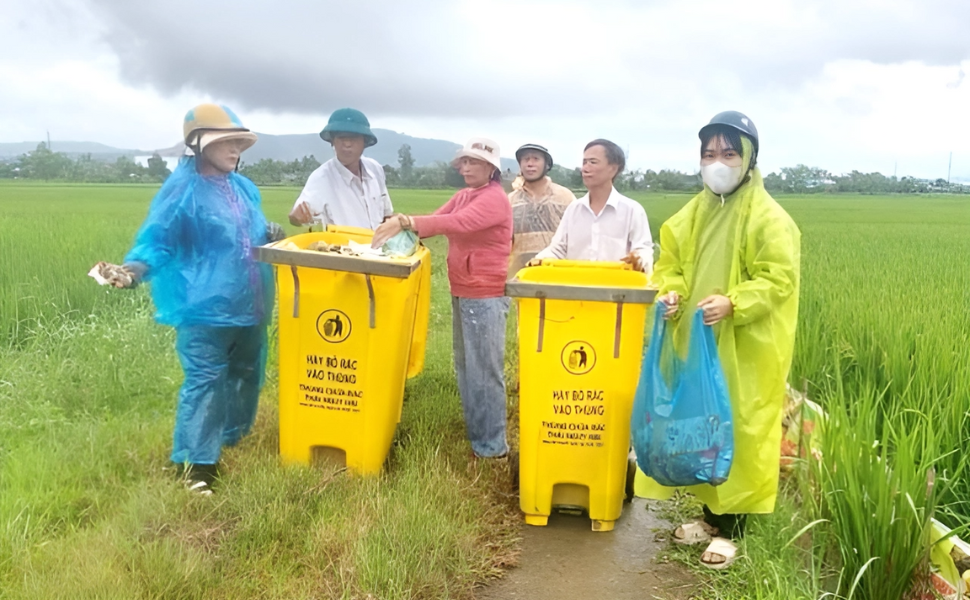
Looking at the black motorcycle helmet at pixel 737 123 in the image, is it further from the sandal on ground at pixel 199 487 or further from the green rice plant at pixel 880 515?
the sandal on ground at pixel 199 487

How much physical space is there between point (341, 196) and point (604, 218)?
1484 millimetres

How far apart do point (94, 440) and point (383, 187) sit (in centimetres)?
210

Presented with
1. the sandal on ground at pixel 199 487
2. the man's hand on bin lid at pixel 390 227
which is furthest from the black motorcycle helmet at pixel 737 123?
the sandal on ground at pixel 199 487

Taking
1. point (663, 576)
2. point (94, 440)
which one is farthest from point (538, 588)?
point (94, 440)

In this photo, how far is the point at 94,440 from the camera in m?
3.74

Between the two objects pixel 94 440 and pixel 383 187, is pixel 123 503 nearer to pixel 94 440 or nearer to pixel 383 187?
pixel 94 440

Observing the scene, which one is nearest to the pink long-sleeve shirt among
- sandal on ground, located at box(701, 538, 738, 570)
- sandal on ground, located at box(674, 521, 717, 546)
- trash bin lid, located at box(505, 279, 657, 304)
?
trash bin lid, located at box(505, 279, 657, 304)

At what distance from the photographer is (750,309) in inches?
105

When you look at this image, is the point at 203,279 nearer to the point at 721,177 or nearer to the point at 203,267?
the point at 203,267

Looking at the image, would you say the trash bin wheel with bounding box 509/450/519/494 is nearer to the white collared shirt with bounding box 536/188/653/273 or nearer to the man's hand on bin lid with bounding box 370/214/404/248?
the white collared shirt with bounding box 536/188/653/273

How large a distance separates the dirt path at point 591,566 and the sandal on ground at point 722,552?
96mm

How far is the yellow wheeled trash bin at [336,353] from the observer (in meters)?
3.35

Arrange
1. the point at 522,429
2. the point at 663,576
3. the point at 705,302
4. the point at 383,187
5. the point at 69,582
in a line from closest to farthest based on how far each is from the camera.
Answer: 1. the point at 69,582
2. the point at 705,302
3. the point at 663,576
4. the point at 522,429
5. the point at 383,187

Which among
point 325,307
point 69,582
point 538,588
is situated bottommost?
point 538,588
